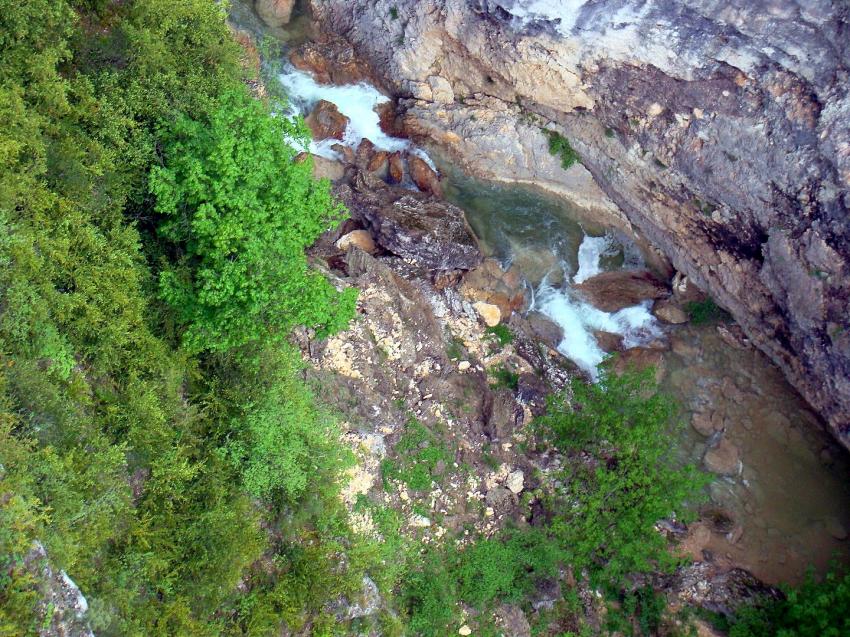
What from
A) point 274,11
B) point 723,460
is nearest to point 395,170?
point 274,11

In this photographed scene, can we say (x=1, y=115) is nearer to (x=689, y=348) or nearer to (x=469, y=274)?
(x=469, y=274)

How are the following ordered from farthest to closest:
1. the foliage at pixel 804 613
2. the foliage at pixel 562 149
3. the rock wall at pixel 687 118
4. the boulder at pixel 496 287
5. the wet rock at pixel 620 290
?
the foliage at pixel 562 149 → the wet rock at pixel 620 290 → the boulder at pixel 496 287 → the rock wall at pixel 687 118 → the foliage at pixel 804 613

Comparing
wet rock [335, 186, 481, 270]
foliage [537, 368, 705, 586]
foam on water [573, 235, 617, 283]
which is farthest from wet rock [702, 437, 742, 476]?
wet rock [335, 186, 481, 270]

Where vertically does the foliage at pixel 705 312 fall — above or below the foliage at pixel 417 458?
above

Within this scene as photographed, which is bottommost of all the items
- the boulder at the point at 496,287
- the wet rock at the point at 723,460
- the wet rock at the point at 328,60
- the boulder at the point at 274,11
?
the wet rock at the point at 723,460

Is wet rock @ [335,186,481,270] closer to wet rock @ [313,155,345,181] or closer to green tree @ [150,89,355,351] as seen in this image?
wet rock @ [313,155,345,181]

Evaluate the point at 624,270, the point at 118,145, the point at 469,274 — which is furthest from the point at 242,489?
the point at 624,270

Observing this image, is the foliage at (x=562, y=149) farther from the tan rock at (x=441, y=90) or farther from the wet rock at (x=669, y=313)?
the wet rock at (x=669, y=313)

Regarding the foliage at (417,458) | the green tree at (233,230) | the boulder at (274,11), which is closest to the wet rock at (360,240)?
the foliage at (417,458)

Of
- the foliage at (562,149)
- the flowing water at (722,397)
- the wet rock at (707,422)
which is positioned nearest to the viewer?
the flowing water at (722,397)
